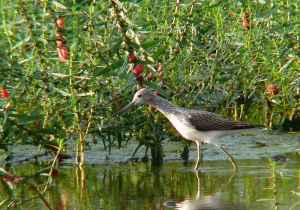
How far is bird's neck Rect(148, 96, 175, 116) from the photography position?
11562mm

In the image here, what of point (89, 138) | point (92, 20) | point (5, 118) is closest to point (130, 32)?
point (92, 20)

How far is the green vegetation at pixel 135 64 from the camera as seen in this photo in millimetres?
9198

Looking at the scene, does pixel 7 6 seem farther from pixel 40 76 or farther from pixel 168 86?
pixel 168 86

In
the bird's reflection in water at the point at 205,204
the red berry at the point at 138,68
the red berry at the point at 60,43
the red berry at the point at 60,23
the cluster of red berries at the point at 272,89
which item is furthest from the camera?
the cluster of red berries at the point at 272,89

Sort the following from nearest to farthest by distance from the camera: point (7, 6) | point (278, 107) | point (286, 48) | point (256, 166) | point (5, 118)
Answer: point (5, 118) → point (7, 6) → point (256, 166) → point (286, 48) → point (278, 107)

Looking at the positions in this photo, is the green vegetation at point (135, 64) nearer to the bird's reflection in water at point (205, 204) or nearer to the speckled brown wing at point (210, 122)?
the speckled brown wing at point (210, 122)

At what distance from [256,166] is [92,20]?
256 centimetres

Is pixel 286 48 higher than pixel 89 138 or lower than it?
higher

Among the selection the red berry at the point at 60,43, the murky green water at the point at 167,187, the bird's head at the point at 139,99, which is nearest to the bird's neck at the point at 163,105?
the bird's head at the point at 139,99

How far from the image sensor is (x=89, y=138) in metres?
12.5

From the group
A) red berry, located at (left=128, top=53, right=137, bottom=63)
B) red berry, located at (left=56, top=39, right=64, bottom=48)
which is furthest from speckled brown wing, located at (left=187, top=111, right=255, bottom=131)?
red berry, located at (left=56, top=39, right=64, bottom=48)

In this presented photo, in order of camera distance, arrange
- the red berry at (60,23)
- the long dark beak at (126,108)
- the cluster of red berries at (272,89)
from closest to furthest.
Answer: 1. the red berry at (60,23)
2. the long dark beak at (126,108)
3. the cluster of red berries at (272,89)

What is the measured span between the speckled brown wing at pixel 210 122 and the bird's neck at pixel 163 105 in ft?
0.70

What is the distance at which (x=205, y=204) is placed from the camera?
29.9 ft
